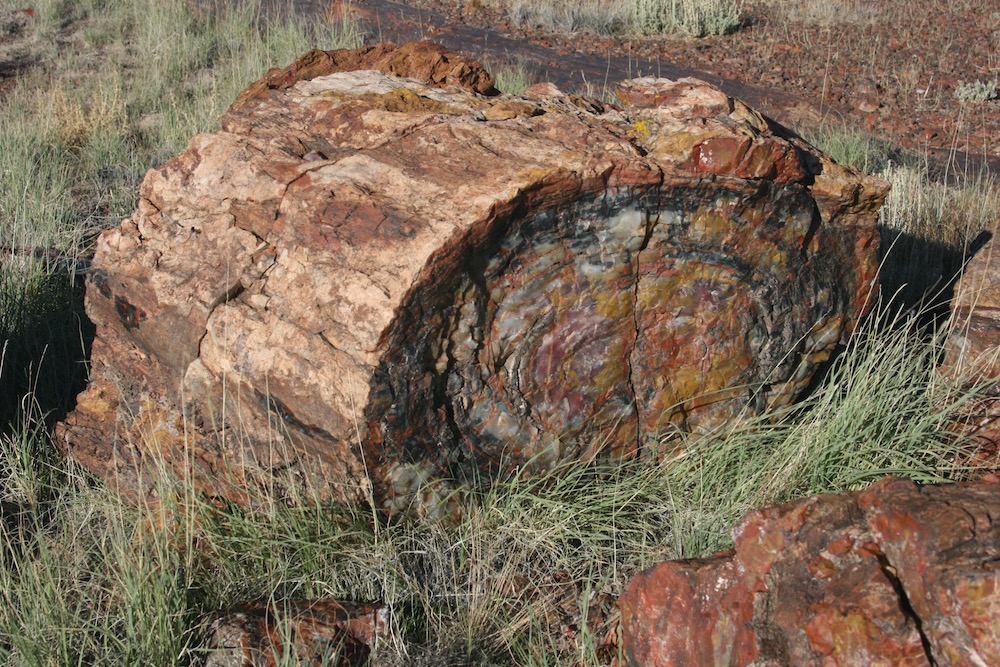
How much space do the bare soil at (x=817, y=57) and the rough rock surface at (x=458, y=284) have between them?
426cm

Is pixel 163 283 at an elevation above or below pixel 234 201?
below

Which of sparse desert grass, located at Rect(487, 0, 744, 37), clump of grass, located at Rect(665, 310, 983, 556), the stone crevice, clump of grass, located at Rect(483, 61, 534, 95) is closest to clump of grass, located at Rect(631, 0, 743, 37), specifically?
sparse desert grass, located at Rect(487, 0, 744, 37)

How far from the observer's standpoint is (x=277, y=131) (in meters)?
2.95

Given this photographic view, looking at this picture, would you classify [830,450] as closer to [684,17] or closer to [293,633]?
[293,633]

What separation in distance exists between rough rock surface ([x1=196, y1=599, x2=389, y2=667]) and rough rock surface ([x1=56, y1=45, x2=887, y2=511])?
0.39 metres

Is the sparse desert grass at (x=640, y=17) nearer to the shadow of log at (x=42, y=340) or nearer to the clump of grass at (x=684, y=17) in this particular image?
the clump of grass at (x=684, y=17)

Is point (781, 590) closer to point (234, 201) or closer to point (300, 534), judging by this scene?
point (300, 534)

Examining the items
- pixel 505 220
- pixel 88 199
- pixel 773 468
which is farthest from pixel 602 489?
pixel 88 199

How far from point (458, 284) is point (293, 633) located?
1.02 meters

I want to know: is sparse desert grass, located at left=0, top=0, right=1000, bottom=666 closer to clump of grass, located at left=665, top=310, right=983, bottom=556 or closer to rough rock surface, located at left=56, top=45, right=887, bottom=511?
clump of grass, located at left=665, top=310, right=983, bottom=556

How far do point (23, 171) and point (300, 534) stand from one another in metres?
3.60

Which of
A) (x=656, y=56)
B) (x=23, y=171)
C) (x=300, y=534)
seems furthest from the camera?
(x=656, y=56)

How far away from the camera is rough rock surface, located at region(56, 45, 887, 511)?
2514mm

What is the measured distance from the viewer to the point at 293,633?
2.22 metres
